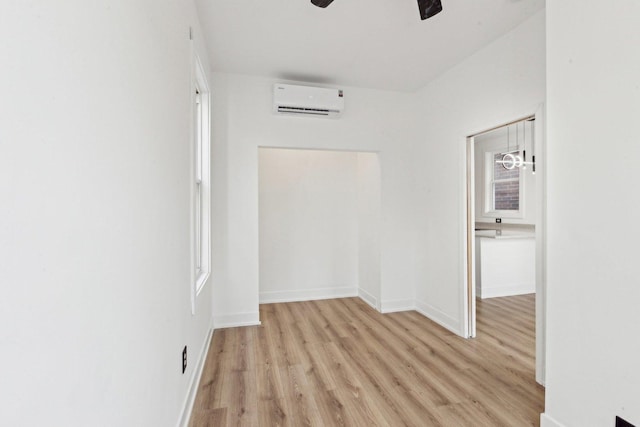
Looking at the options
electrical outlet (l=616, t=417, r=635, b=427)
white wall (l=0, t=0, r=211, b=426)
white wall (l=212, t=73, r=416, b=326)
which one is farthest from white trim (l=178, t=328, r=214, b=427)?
electrical outlet (l=616, t=417, r=635, b=427)

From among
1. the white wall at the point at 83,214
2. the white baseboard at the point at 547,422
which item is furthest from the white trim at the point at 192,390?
the white baseboard at the point at 547,422

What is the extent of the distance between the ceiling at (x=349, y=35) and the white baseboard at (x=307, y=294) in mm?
2757

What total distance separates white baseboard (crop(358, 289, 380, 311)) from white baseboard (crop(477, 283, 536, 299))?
5.24ft

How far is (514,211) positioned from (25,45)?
6.35 m

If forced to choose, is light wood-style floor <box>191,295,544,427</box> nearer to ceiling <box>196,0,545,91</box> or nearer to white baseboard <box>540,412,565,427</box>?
white baseboard <box>540,412,565,427</box>

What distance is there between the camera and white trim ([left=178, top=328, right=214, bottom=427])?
69.1 inches

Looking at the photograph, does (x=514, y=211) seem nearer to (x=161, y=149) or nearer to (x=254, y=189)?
(x=254, y=189)

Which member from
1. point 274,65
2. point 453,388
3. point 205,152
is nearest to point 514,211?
point 453,388

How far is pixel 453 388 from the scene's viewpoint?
7.17 feet

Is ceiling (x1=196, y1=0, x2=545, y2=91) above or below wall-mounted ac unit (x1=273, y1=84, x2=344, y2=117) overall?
above

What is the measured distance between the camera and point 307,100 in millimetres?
3410

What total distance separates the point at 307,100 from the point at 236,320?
252 centimetres

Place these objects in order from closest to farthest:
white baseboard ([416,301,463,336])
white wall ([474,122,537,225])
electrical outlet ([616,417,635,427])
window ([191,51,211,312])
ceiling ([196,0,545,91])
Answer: electrical outlet ([616,417,635,427])
ceiling ([196,0,545,91])
window ([191,51,211,312])
white baseboard ([416,301,463,336])
white wall ([474,122,537,225])

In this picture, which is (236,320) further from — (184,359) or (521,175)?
(521,175)
